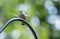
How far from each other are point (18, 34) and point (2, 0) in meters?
0.59

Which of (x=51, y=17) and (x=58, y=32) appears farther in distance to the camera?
(x=58, y=32)

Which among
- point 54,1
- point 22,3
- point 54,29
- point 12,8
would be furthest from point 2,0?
point 54,29

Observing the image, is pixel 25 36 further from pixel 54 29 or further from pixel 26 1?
pixel 54 29

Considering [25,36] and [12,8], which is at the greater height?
[12,8]

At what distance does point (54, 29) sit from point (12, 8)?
262 centimetres

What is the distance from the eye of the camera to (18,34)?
3.90 meters

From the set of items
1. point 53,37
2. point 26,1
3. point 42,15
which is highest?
point 26,1

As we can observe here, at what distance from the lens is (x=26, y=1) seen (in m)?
4.19

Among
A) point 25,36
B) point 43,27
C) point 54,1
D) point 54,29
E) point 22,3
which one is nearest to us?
point 25,36

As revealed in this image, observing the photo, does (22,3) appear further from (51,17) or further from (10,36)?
(51,17)

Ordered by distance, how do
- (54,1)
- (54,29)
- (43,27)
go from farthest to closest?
(54,29) < (54,1) < (43,27)

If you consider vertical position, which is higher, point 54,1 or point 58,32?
point 54,1

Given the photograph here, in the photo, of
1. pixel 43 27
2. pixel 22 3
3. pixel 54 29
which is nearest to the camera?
pixel 22 3

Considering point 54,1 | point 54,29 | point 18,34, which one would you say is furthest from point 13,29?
point 54,29
